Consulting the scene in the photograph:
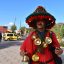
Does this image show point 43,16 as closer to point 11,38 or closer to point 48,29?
point 48,29

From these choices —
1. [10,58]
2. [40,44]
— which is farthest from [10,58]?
[40,44]

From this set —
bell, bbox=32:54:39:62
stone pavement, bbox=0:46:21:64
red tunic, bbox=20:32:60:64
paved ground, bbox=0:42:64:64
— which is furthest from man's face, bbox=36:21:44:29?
stone pavement, bbox=0:46:21:64

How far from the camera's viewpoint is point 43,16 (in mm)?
5355

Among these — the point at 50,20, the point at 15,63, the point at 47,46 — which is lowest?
the point at 15,63

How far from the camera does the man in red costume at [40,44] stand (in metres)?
5.22

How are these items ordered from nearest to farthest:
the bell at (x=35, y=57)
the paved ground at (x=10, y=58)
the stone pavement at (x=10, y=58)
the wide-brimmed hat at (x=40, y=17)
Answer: the bell at (x=35, y=57)
the wide-brimmed hat at (x=40, y=17)
the paved ground at (x=10, y=58)
the stone pavement at (x=10, y=58)

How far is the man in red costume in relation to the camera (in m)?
5.22

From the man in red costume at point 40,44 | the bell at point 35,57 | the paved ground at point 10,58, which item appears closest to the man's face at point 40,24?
the man in red costume at point 40,44

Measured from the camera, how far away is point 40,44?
17.2 feet

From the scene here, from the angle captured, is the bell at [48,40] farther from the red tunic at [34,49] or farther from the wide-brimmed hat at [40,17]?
the wide-brimmed hat at [40,17]

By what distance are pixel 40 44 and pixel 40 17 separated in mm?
469

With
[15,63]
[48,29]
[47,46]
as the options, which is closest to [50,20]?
[48,29]

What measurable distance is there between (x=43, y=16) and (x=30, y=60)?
2.53 feet

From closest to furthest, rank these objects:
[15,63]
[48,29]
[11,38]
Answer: [48,29] < [15,63] < [11,38]
